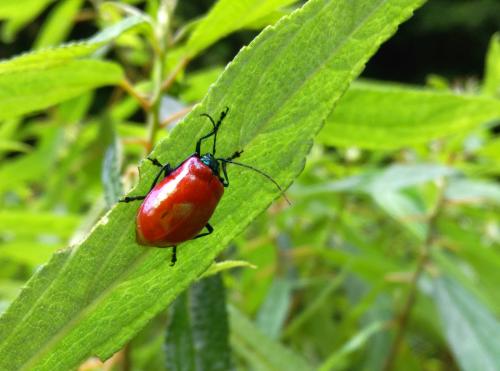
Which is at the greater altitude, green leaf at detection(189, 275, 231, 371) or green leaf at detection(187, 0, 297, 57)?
green leaf at detection(187, 0, 297, 57)

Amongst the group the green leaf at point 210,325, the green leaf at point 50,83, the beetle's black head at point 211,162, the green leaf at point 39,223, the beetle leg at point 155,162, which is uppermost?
the beetle leg at point 155,162

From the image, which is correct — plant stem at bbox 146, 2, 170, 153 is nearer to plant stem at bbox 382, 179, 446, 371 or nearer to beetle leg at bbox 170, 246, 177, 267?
beetle leg at bbox 170, 246, 177, 267

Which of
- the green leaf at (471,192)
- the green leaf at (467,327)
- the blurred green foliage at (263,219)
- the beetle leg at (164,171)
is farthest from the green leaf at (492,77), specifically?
the beetle leg at (164,171)

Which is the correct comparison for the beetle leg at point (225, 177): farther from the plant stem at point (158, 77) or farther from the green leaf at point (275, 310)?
the green leaf at point (275, 310)

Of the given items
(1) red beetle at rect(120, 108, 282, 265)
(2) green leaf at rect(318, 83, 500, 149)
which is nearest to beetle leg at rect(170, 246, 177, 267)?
(1) red beetle at rect(120, 108, 282, 265)

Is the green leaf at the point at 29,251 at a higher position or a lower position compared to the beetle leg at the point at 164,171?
lower

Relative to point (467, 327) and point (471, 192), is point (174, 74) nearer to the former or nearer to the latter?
point (467, 327)

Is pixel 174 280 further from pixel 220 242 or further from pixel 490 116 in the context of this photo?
pixel 490 116
